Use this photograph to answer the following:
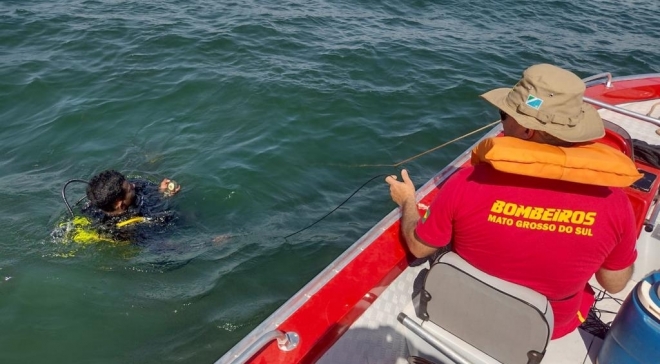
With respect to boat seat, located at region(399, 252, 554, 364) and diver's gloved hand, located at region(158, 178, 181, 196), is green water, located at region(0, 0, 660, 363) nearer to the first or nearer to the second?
diver's gloved hand, located at region(158, 178, 181, 196)

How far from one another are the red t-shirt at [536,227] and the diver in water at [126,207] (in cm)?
281

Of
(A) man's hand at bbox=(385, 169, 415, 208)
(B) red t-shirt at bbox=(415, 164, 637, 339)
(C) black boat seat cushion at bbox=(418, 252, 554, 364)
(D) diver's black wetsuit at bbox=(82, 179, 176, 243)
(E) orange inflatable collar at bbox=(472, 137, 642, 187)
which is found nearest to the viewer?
(E) orange inflatable collar at bbox=(472, 137, 642, 187)

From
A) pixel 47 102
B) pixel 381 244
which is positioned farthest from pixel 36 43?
pixel 381 244

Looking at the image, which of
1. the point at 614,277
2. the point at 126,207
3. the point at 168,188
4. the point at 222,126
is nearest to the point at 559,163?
the point at 614,277

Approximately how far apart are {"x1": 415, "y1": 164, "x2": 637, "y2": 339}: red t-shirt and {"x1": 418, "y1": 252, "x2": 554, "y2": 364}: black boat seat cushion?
0.09 m

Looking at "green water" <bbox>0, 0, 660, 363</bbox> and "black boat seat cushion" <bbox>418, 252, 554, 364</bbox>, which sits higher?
"black boat seat cushion" <bbox>418, 252, 554, 364</bbox>

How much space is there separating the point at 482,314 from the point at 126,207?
319 centimetres

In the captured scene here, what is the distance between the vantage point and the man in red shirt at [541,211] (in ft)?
6.36

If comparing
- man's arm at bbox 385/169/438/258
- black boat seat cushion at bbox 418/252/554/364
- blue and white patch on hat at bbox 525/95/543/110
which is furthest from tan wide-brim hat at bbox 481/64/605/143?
man's arm at bbox 385/169/438/258

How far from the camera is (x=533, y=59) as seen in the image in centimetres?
924

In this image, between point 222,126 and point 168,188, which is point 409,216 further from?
point 222,126

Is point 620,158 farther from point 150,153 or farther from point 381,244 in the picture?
point 150,153

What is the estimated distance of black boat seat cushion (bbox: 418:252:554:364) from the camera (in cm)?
208

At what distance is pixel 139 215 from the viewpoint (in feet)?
14.3
